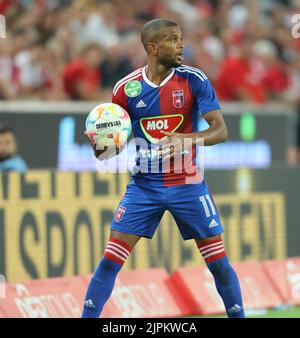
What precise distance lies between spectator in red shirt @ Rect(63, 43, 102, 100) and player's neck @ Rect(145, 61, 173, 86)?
587cm

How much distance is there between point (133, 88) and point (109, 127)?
0.45 metres

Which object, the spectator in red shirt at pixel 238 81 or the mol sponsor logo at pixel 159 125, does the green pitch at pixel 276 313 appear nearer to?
the mol sponsor logo at pixel 159 125

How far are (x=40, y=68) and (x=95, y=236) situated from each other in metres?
4.20

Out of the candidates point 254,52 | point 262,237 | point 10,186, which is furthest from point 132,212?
point 254,52

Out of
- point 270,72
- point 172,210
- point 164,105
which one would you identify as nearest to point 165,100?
point 164,105

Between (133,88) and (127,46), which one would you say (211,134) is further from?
(127,46)

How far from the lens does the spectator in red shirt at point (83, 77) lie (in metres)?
13.6

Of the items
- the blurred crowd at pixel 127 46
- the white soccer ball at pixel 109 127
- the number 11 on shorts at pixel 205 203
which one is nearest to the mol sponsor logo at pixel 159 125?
the white soccer ball at pixel 109 127

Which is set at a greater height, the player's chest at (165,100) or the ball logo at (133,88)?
the ball logo at (133,88)

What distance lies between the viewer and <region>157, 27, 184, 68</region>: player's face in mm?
7582

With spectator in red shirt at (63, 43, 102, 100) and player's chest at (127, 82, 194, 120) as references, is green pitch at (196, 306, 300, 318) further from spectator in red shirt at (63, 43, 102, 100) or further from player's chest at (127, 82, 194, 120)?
spectator in red shirt at (63, 43, 102, 100)

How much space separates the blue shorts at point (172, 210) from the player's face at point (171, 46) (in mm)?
1043

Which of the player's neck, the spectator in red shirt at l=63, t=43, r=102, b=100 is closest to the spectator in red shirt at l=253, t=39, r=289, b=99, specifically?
the spectator in red shirt at l=63, t=43, r=102, b=100

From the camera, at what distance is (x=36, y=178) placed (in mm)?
9891
